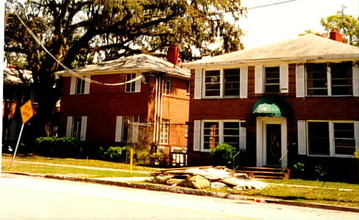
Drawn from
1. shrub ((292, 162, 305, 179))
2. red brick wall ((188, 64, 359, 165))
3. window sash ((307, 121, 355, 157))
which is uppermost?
red brick wall ((188, 64, 359, 165))

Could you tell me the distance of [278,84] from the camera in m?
21.0

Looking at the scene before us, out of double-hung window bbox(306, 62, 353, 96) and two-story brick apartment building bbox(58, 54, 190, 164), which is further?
two-story brick apartment building bbox(58, 54, 190, 164)

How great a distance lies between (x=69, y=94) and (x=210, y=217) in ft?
82.6

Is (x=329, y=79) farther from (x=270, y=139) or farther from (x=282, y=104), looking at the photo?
(x=270, y=139)

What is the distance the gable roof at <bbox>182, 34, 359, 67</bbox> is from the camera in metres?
19.4

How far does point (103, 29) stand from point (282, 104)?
→ 676 inches

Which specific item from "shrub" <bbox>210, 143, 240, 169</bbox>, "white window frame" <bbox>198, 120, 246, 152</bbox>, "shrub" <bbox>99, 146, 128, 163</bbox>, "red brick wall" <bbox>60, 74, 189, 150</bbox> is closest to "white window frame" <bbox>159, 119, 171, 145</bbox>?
"red brick wall" <bbox>60, 74, 189, 150</bbox>

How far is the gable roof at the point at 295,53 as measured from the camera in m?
19.4

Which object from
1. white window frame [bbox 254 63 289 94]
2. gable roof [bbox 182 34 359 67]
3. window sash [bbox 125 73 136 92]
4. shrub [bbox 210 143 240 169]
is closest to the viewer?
gable roof [bbox 182 34 359 67]

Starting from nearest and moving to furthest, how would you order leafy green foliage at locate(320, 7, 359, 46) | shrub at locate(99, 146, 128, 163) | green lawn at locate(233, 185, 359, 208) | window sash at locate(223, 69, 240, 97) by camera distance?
1. green lawn at locate(233, 185, 359, 208)
2. window sash at locate(223, 69, 240, 97)
3. shrub at locate(99, 146, 128, 163)
4. leafy green foliage at locate(320, 7, 359, 46)

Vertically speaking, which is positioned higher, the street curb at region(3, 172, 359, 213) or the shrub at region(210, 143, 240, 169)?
the shrub at region(210, 143, 240, 169)

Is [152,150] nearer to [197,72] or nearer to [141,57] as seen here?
[197,72]

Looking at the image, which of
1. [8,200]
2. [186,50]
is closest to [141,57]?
[186,50]

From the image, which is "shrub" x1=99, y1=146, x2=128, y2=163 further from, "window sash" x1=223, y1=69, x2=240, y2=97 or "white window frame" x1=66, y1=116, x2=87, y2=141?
"window sash" x1=223, y1=69, x2=240, y2=97
